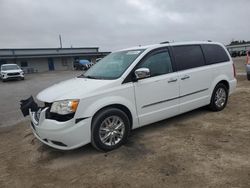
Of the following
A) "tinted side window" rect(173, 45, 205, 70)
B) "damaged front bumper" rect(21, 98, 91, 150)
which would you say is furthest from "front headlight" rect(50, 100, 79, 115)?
"tinted side window" rect(173, 45, 205, 70)

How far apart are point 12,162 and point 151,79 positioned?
2846 mm

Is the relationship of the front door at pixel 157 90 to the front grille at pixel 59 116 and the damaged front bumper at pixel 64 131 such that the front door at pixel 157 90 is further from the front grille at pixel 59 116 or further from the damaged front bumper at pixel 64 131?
the front grille at pixel 59 116

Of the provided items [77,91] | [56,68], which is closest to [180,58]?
[77,91]

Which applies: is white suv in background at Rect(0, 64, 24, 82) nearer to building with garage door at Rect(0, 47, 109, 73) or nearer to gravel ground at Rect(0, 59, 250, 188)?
building with garage door at Rect(0, 47, 109, 73)

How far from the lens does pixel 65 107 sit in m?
3.51

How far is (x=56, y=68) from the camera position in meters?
42.2

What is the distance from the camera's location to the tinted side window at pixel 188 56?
191 inches

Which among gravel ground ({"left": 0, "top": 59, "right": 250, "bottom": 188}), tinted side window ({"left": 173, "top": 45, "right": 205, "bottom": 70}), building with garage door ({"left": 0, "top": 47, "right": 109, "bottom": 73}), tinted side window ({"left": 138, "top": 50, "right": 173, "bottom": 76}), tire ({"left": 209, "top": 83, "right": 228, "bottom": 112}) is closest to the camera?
gravel ground ({"left": 0, "top": 59, "right": 250, "bottom": 188})

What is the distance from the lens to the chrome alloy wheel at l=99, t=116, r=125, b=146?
3.83 m

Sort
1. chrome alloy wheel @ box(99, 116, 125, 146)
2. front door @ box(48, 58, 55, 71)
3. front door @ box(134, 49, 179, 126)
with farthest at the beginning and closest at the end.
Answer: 1. front door @ box(48, 58, 55, 71)
2. front door @ box(134, 49, 179, 126)
3. chrome alloy wheel @ box(99, 116, 125, 146)

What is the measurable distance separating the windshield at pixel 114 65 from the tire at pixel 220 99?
230cm

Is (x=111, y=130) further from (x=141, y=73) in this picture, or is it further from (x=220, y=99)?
(x=220, y=99)

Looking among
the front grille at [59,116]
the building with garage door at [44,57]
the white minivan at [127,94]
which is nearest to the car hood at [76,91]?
the white minivan at [127,94]

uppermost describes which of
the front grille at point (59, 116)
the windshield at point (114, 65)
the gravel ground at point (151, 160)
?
the windshield at point (114, 65)
